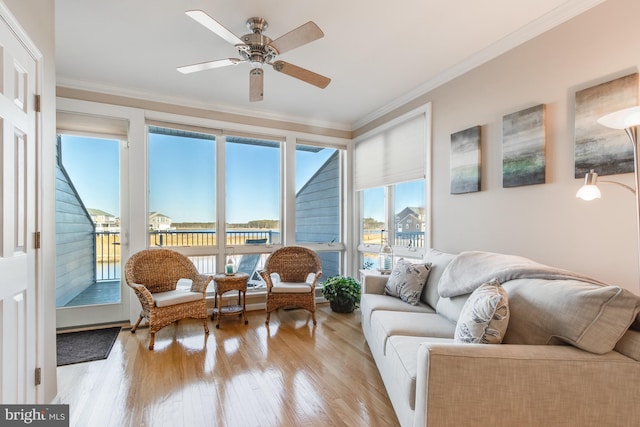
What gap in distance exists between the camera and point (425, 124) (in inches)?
135

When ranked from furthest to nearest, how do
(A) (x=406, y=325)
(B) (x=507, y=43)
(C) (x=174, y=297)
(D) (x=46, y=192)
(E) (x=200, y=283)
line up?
(E) (x=200, y=283) → (C) (x=174, y=297) → (B) (x=507, y=43) → (A) (x=406, y=325) → (D) (x=46, y=192)

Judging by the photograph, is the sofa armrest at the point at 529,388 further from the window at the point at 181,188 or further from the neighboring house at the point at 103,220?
the neighboring house at the point at 103,220

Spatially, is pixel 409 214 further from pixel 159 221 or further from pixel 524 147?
pixel 159 221

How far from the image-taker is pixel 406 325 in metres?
2.18

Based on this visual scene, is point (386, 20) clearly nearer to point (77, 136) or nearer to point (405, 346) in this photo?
point (405, 346)

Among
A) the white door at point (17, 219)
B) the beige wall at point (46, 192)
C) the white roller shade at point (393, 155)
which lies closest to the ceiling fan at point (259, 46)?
the beige wall at point (46, 192)

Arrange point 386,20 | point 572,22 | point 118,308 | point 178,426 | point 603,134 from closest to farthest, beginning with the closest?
point 178,426 < point 603,134 < point 572,22 < point 386,20 < point 118,308

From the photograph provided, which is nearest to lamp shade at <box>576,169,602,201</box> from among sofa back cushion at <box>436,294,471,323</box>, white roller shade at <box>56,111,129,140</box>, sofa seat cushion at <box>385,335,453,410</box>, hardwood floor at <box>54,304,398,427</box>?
sofa back cushion at <box>436,294,471,323</box>

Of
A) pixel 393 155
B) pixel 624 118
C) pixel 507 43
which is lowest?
pixel 624 118

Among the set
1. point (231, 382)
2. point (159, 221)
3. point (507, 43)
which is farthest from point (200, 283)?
point (507, 43)

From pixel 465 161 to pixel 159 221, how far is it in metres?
3.58

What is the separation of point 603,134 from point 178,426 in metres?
3.16

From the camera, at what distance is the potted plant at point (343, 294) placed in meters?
4.04

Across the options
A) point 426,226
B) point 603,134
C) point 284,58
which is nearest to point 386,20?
point 284,58
